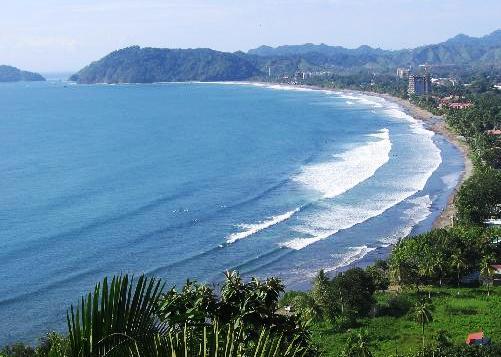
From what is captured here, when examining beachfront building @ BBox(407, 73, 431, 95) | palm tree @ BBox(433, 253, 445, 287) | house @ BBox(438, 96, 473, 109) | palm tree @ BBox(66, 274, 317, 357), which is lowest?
palm tree @ BBox(433, 253, 445, 287)

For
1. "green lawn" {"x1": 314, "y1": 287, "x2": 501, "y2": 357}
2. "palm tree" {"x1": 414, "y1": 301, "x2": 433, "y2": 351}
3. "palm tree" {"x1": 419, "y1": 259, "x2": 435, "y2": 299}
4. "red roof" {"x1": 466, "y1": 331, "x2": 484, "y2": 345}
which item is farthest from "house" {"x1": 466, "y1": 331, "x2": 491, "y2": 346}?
"palm tree" {"x1": 419, "y1": 259, "x2": 435, "y2": 299}

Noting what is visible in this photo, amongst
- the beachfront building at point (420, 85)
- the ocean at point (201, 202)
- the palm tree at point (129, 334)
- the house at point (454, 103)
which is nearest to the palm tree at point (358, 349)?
the ocean at point (201, 202)

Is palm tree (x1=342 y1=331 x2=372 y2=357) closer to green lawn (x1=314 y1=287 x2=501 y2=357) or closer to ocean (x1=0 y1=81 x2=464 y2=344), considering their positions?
green lawn (x1=314 y1=287 x2=501 y2=357)

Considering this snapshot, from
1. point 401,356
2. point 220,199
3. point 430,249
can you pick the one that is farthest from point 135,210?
point 401,356

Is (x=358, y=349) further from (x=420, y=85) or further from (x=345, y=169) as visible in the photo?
(x=420, y=85)

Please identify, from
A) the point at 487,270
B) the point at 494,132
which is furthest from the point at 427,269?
the point at 494,132

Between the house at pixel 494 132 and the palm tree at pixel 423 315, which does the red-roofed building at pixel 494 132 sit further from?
the palm tree at pixel 423 315
